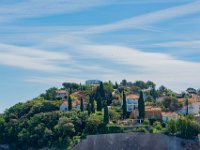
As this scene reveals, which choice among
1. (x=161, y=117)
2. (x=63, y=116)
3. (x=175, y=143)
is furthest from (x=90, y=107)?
(x=175, y=143)

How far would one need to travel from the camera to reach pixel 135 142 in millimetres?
66375

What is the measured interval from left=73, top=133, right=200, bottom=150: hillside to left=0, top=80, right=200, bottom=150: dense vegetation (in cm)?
Result: 88

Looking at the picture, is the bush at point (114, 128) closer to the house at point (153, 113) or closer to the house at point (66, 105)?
the house at point (153, 113)

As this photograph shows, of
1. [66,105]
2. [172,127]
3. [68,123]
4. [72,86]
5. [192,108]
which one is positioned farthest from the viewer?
[72,86]

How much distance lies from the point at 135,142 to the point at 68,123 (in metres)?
8.76

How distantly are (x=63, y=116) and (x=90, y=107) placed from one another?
4150 mm

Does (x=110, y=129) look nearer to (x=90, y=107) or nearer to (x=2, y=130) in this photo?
(x=90, y=107)

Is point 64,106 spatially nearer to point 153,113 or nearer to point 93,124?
point 153,113

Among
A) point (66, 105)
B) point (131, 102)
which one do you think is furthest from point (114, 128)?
point (131, 102)

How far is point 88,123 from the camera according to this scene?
69.6 meters

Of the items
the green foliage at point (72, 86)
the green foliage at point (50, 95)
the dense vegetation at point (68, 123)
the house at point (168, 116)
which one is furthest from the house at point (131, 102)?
the green foliage at point (72, 86)

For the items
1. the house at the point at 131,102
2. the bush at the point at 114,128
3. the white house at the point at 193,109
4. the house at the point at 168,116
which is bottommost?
the bush at the point at 114,128

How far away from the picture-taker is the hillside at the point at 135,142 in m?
64.8

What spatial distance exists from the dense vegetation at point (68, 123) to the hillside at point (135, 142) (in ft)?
2.90
